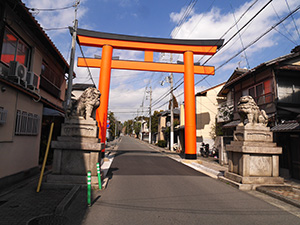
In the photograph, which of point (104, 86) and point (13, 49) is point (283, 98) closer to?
point (104, 86)

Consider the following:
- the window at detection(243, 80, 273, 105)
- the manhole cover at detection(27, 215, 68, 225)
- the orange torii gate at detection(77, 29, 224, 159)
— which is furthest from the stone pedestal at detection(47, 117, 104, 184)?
the window at detection(243, 80, 273, 105)

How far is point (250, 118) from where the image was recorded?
26.5ft

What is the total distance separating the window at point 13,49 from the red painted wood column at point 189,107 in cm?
1070

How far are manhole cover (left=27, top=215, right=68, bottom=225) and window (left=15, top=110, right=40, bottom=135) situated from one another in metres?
4.50

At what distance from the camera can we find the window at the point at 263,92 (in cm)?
1300

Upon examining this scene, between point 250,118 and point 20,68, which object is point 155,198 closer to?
point 250,118

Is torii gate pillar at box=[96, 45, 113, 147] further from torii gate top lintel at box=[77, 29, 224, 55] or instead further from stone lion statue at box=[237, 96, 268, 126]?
stone lion statue at box=[237, 96, 268, 126]

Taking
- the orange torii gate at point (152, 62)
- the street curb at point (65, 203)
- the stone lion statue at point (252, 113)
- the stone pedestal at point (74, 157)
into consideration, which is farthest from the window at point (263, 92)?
the street curb at point (65, 203)

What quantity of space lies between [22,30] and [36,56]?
1.63 meters

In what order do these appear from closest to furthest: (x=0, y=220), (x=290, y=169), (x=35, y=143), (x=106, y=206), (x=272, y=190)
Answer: (x=0, y=220) < (x=106, y=206) < (x=272, y=190) < (x=35, y=143) < (x=290, y=169)

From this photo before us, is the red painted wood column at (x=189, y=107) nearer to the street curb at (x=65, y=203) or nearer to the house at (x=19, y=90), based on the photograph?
the house at (x=19, y=90)

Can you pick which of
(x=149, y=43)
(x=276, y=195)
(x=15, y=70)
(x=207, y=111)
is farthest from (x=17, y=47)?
(x=207, y=111)

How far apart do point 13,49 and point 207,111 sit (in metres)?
19.3

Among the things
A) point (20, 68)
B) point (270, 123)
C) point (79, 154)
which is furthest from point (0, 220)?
point (270, 123)
